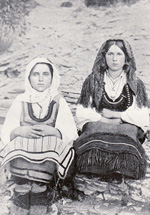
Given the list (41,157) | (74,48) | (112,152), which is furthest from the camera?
(74,48)

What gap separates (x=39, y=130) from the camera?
3.97 metres

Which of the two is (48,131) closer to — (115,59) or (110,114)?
(110,114)

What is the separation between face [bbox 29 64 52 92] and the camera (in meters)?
4.00

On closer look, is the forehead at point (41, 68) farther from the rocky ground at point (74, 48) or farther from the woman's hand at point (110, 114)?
the woman's hand at point (110, 114)

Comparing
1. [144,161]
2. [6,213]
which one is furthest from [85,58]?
[6,213]

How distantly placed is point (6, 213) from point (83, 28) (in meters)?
2.02

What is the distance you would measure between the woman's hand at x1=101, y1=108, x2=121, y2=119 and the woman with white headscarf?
0.32 metres

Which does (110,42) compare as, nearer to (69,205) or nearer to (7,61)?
(7,61)

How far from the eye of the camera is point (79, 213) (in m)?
3.81

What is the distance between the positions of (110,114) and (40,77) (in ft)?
2.57

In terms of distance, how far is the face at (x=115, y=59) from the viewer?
3.96 metres

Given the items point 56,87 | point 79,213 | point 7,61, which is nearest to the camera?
point 79,213

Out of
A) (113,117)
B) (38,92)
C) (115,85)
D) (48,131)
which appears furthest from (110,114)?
(38,92)

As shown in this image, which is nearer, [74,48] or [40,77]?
[40,77]
